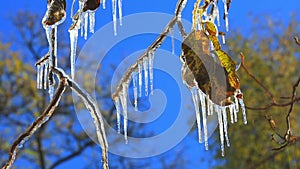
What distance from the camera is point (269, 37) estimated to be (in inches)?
221

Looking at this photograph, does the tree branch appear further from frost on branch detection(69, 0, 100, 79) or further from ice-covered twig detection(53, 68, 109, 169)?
ice-covered twig detection(53, 68, 109, 169)

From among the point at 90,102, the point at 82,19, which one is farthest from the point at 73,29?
the point at 90,102

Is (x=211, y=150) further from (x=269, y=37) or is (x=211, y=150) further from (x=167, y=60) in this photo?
(x=167, y=60)

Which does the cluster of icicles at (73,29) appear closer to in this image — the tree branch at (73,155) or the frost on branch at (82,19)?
the frost on branch at (82,19)

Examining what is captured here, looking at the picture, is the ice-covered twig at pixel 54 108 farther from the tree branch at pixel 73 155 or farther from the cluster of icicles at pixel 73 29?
the tree branch at pixel 73 155

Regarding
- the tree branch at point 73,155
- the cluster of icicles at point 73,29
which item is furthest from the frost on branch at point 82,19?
the tree branch at point 73,155

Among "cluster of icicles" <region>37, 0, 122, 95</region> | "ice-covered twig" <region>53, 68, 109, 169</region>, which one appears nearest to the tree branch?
"cluster of icicles" <region>37, 0, 122, 95</region>

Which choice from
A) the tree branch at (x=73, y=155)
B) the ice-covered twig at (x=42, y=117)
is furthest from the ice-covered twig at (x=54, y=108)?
the tree branch at (x=73, y=155)

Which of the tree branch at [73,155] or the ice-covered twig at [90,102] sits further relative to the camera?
the tree branch at [73,155]

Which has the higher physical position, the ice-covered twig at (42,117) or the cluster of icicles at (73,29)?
the cluster of icicles at (73,29)

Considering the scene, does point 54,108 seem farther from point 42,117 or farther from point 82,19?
point 82,19

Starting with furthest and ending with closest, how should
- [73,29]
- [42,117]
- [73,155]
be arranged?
1. [73,155]
2. [73,29]
3. [42,117]

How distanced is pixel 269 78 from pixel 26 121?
2727 millimetres

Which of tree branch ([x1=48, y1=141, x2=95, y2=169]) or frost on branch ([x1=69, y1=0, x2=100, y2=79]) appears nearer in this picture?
frost on branch ([x1=69, y1=0, x2=100, y2=79])
